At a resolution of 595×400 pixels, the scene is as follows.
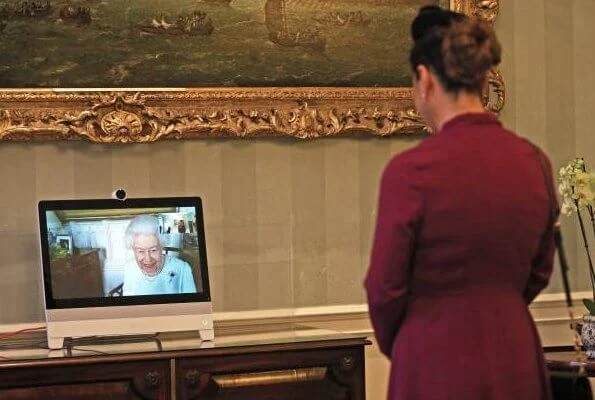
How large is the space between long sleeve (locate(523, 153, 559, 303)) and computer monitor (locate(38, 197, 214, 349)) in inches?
52.0

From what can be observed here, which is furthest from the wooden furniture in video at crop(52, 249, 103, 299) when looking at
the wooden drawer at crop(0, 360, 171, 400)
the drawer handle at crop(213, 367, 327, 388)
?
the drawer handle at crop(213, 367, 327, 388)

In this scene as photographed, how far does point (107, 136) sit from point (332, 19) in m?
1.00

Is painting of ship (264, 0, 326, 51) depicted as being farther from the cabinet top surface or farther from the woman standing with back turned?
the woman standing with back turned

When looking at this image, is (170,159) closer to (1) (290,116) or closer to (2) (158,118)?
(2) (158,118)

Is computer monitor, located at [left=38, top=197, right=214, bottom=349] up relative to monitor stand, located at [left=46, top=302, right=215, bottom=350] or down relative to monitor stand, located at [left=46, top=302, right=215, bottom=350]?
up

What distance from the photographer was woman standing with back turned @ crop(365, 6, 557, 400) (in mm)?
2160

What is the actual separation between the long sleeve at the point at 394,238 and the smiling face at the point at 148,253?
1.35 meters

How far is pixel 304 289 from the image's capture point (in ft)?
13.2

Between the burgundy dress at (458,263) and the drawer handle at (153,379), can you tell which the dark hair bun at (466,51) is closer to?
the burgundy dress at (458,263)

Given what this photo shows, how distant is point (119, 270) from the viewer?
3.39 meters

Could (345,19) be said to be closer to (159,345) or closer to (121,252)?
(121,252)

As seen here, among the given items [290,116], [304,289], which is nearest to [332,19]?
[290,116]

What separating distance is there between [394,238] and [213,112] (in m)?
1.87

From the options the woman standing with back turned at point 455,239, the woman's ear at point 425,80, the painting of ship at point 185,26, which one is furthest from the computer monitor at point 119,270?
the woman's ear at point 425,80
